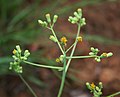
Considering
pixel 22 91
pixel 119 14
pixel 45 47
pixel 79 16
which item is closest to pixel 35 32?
pixel 45 47

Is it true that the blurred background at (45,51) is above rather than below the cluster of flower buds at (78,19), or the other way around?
below

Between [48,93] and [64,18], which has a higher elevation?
[64,18]

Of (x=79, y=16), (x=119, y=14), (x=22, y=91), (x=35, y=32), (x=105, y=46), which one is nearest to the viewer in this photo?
(x=79, y=16)

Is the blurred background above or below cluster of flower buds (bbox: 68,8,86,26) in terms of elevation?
below

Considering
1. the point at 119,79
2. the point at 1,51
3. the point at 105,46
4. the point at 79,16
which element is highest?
the point at 79,16

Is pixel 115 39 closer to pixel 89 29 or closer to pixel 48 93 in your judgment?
pixel 89 29

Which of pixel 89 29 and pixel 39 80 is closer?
pixel 39 80

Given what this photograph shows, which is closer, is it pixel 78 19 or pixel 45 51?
pixel 78 19

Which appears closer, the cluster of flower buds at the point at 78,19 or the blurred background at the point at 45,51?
the cluster of flower buds at the point at 78,19

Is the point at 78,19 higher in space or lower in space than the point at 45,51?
higher

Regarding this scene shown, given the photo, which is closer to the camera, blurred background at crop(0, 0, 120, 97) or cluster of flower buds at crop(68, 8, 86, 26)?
cluster of flower buds at crop(68, 8, 86, 26)

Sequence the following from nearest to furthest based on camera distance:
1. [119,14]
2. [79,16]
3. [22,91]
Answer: [79,16], [22,91], [119,14]
